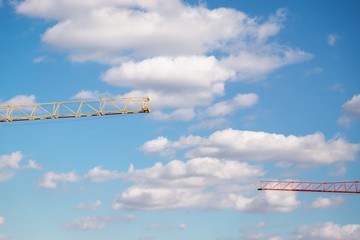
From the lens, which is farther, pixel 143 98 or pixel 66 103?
pixel 66 103

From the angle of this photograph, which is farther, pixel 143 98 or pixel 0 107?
pixel 0 107

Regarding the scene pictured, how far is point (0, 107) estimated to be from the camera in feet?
547

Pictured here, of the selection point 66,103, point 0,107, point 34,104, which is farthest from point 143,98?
point 0,107

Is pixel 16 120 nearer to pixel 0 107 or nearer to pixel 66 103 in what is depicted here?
pixel 0 107

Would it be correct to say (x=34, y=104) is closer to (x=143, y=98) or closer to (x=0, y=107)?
(x=0, y=107)

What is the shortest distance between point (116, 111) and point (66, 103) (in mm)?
16555

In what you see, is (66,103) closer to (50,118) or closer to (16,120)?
(50,118)

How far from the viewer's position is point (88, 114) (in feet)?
538

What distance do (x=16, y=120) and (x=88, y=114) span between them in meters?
24.7

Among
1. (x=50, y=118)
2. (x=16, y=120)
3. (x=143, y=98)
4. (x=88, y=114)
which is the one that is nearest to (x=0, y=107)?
(x=16, y=120)

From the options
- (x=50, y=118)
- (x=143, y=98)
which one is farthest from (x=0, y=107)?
(x=143, y=98)

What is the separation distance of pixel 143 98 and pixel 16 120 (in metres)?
45.9

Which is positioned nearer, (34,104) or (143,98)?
(143,98)

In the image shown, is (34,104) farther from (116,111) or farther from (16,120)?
(116,111)
